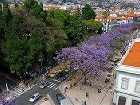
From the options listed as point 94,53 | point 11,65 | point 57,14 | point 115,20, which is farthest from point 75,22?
point 115,20

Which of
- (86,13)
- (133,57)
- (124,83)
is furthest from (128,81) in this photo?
(86,13)

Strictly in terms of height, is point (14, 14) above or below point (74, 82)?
above

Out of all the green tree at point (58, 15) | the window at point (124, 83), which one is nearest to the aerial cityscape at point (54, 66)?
the window at point (124, 83)

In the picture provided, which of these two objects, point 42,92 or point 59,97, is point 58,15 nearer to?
point 42,92

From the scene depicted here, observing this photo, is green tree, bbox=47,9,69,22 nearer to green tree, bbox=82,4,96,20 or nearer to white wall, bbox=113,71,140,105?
green tree, bbox=82,4,96,20

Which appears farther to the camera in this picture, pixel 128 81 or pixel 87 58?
pixel 87 58

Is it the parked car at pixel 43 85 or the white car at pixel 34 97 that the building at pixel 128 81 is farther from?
the parked car at pixel 43 85

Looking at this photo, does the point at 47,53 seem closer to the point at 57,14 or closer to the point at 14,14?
the point at 14,14
